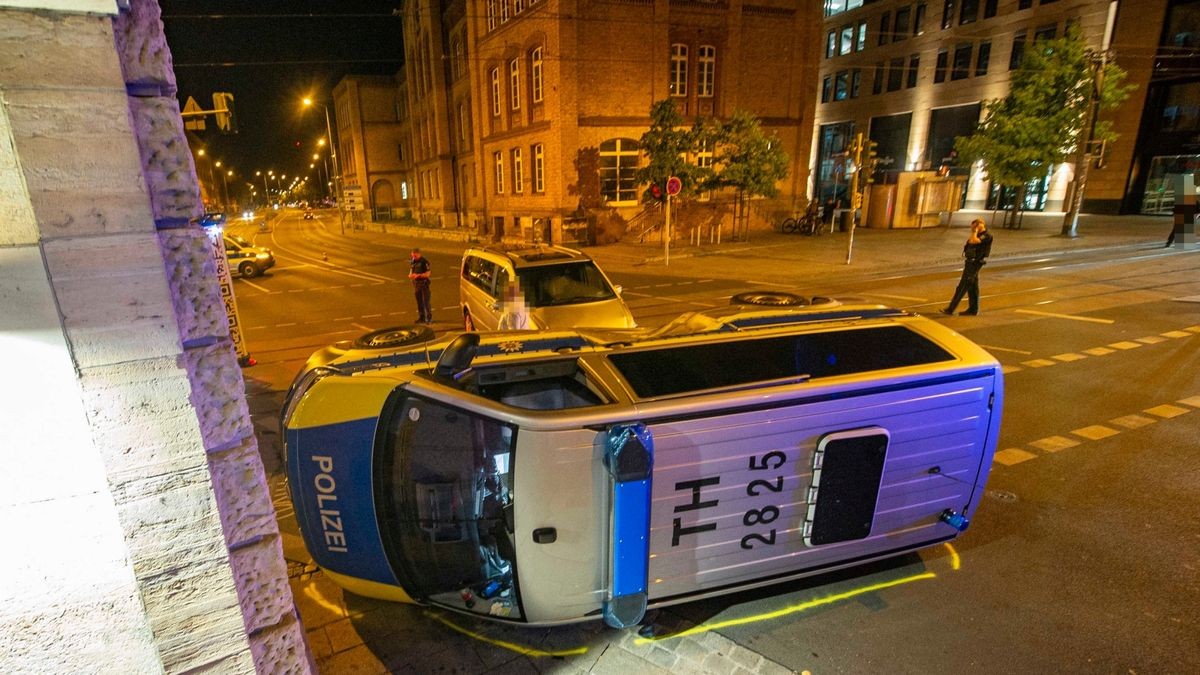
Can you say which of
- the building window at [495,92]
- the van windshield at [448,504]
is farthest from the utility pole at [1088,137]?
the van windshield at [448,504]

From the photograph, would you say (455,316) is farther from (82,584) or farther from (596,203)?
(596,203)

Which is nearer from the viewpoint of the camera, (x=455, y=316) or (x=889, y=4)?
(x=455, y=316)

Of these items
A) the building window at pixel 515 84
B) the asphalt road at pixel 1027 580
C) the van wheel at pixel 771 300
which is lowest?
the asphalt road at pixel 1027 580

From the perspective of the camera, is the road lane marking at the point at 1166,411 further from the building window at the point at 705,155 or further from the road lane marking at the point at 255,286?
the road lane marking at the point at 255,286

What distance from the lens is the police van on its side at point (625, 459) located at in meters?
2.94

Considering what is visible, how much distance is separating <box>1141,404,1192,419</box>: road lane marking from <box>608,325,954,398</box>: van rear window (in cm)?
522

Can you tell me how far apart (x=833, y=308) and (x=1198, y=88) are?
4264cm

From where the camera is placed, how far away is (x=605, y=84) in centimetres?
2520

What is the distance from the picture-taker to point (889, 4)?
45.4 meters

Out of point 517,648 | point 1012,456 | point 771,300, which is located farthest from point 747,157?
point 517,648

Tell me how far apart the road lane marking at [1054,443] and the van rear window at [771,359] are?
3.40 metres

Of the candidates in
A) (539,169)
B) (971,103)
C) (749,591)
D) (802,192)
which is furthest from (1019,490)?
(971,103)

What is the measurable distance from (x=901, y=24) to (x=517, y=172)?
36.7 m

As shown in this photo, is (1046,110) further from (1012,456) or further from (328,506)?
(328,506)
